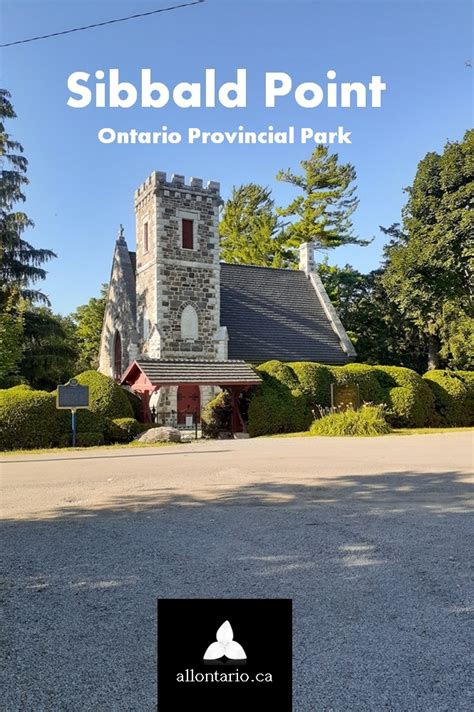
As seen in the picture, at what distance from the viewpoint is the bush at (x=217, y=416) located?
19391 mm

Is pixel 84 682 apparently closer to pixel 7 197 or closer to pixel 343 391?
pixel 343 391

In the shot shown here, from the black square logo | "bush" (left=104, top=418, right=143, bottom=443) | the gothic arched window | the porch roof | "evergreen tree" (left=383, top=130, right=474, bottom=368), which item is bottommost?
"bush" (left=104, top=418, right=143, bottom=443)

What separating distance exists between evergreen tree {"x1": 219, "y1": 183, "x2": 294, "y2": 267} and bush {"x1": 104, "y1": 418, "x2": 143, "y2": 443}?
27.5 metres

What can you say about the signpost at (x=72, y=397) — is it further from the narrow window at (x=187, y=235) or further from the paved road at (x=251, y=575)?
the narrow window at (x=187, y=235)

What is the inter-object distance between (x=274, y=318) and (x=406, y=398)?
10066 mm

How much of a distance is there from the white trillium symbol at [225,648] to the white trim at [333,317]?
2663cm

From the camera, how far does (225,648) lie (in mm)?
2361

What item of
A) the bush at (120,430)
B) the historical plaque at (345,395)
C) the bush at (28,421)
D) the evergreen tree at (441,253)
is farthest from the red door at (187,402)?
the evergreen tree at (441,253)

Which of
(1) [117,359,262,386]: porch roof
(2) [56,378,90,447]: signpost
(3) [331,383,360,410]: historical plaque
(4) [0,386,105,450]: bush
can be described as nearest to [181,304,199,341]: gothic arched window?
(1) [117,359,262,386]: porch roof

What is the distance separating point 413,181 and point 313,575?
29.4 metres

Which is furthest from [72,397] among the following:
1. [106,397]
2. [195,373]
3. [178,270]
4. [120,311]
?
[120,311]

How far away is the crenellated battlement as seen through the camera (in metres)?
24.4

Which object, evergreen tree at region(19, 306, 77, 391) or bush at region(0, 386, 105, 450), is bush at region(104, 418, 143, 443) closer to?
bush at region(0, 386, 105, 450)

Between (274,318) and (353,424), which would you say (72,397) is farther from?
(274,318)
